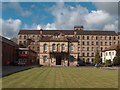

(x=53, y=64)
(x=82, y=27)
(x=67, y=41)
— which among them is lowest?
(x=53, y=64)

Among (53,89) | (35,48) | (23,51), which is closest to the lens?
(53,89)

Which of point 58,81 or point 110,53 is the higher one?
point 110,53

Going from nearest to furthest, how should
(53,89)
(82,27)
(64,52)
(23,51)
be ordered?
(53,89)
(64,52)
(23,51)
(82,27)

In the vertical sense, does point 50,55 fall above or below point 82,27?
below

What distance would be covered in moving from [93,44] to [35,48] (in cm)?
3015

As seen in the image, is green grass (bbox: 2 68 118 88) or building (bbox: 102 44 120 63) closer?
green grass (bbox: 2 68 118 88)

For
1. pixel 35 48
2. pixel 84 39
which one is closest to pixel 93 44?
pixel 84 39

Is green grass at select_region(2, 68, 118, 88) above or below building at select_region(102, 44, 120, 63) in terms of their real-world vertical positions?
below

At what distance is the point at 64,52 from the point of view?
84062mm

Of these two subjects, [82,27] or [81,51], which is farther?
[82,27]

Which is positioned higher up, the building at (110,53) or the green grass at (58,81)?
the building at (110,53)

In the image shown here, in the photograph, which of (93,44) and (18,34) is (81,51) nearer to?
(93,44)

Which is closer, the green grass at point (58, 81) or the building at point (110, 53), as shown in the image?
the green grass at point (58, 81)

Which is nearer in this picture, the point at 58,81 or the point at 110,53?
the point at 58,81
